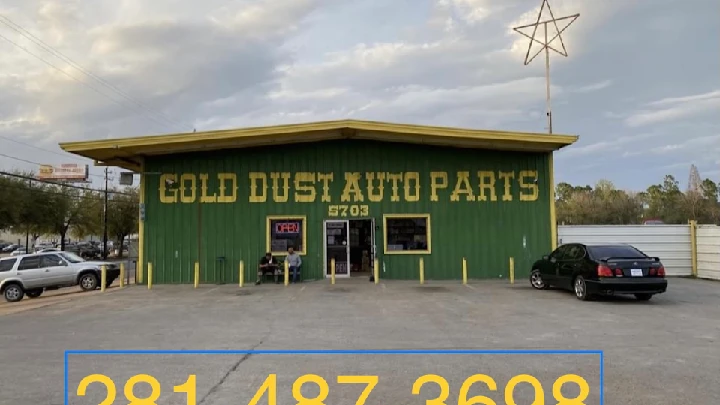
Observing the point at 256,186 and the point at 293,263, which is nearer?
the point at 293,263

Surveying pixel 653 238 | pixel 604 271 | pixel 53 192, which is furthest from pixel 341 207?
pixel 53 192

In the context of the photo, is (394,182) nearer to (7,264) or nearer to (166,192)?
(166,192)

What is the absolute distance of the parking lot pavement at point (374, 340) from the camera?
252 inches

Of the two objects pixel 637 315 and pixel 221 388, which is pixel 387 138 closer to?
pixel 637 315

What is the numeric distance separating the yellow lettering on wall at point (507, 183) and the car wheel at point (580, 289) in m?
6.39

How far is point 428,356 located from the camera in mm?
7945

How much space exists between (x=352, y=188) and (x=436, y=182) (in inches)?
121

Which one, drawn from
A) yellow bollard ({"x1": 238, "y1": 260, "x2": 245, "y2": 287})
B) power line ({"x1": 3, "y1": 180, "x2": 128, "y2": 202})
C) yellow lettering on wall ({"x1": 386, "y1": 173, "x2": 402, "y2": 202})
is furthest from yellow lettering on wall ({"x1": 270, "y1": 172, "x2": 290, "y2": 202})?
power line ({"x1": 3, "y1": 180, "x2": 128, "y2": 202})

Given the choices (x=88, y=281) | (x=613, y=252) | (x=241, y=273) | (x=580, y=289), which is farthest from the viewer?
(x=88, y=281)

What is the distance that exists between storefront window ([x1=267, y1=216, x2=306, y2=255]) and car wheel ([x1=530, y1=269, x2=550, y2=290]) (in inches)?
318

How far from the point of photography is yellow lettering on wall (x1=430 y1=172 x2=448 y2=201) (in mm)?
20672

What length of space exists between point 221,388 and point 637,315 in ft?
29.9

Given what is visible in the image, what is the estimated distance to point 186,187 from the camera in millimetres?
20656

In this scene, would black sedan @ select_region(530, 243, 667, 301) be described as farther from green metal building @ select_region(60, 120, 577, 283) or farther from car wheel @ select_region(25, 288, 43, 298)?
car wheel @ select_region(25, 288, 43, 298)
